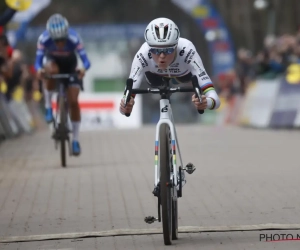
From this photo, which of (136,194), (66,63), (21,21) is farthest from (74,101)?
(21,21)

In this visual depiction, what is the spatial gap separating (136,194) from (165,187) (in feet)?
10.9

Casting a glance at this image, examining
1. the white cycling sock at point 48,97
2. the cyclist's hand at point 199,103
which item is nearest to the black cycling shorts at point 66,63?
Answer: the white cycling sock at point 48,97

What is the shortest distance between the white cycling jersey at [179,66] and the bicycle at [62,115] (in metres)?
5.89

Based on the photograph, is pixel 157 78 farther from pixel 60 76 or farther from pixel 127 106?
pixel 60 76

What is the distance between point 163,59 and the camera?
816 cm

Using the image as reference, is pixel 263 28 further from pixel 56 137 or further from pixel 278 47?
pixel 56 137

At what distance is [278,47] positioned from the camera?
26594 millimetres

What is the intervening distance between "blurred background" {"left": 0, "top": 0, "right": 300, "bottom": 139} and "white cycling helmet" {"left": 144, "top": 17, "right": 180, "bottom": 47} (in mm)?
6127

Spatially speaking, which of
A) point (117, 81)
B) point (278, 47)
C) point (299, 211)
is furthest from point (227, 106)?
point (299, 211)

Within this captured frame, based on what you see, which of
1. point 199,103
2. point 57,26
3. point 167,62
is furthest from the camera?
point 57,26

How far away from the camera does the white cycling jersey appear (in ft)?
27.4

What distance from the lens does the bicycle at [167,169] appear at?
302 inches

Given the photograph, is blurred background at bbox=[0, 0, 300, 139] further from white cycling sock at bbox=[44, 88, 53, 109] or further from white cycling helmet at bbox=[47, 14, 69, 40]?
white cycling sock at bbox=[44, 88, 53, 109]

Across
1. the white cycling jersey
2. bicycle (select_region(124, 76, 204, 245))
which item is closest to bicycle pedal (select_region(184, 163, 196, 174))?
bicycle (select_region(124, 76, 204, 245))
